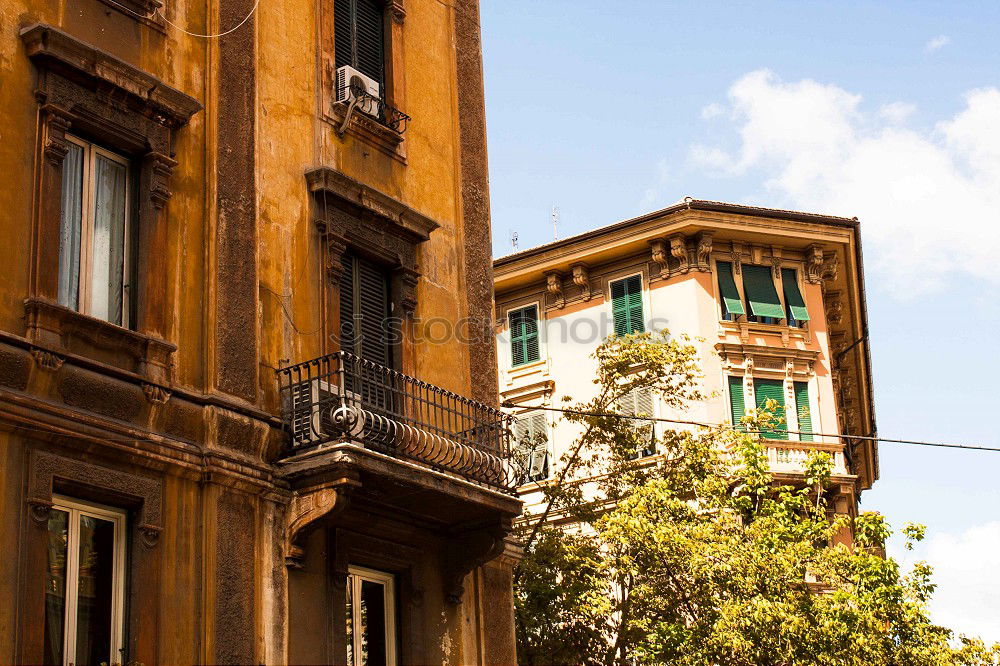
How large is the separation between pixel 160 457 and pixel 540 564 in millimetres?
10295

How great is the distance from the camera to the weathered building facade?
1176 cm

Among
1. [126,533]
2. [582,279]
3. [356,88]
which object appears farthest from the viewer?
[582,279]

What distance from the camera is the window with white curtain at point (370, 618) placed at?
14.6m

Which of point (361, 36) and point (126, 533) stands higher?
point (361, 36)

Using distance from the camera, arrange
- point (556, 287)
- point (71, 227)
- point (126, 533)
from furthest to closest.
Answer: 1. point (556, 287)
2. point (71, 227)
3. point (126, 533)

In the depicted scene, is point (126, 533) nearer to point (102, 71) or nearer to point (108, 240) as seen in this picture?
point (108, 240)

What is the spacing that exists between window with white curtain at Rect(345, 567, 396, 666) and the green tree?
19.8 feet

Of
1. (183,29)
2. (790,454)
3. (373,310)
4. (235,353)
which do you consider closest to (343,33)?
(183,29)

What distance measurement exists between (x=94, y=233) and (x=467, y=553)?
566 centimetres

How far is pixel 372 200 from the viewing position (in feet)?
52.3

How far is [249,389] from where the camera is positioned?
13.7m

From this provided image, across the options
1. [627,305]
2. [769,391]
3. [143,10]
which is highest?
[627,305]

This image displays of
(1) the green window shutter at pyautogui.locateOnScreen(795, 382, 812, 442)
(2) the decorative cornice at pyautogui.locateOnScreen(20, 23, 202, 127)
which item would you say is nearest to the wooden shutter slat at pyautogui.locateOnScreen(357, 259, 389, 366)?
(2) the decorative cornice at pyautogui.locateOnScreen(20, 23, 202, 127)

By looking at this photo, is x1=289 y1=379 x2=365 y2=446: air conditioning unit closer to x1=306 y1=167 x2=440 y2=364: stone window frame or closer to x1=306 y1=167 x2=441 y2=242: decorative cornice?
x1=306 y1=167 x2=440 y2=364: stone window frame
